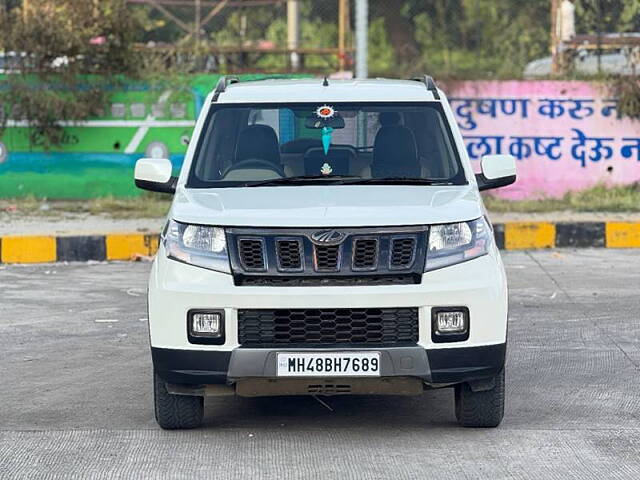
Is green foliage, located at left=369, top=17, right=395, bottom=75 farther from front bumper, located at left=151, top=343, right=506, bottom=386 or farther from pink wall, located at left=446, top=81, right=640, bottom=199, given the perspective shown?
front bumper, located at left=151, top=343, right=506, bottom=386

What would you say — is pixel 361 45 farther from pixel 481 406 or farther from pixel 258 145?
pixel 481 406

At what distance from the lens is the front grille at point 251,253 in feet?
19.8

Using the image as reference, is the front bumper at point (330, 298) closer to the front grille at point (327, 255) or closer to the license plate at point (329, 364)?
the front grille at point (327, 255)

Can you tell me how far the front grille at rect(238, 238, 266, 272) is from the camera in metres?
6.03

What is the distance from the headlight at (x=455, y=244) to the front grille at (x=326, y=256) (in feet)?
1.26

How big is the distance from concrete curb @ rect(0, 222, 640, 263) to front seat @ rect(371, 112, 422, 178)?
639cm

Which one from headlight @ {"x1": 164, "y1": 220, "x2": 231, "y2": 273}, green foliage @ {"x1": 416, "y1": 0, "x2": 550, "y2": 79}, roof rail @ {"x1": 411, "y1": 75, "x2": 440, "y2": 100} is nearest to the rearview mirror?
roof rail @ {"x1": 411, "y1": 75, "x2": 440, "y2": 100}

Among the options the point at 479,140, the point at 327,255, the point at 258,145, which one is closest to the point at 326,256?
the point at 327,255

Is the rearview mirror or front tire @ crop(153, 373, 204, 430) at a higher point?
the rearview mirror

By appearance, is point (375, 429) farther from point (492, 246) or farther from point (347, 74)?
point (347, 74)

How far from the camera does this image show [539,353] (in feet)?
28.0

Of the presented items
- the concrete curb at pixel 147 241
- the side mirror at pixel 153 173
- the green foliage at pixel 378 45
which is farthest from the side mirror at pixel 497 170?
the green foliage at pixel 378 45

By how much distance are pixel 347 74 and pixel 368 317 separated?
10.9m

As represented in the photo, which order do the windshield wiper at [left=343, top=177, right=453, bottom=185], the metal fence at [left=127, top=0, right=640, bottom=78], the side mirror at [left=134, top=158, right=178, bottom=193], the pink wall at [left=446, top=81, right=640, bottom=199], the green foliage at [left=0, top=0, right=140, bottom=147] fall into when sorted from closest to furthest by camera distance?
the windshield wiper at [left=343, top=177, right=453, bottom=185], the side mirror at [left=134, top=158, right=178, bottom=193], the green foliage at [left=0, top=0, right=140, bottom=147], the pink wall at [left=446, top=81, right=640, bottom=199], the metal fence at [left=127, top=0, right=640, bottom=78]
